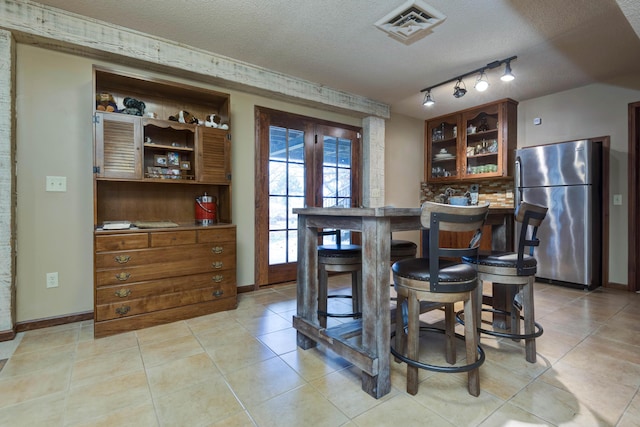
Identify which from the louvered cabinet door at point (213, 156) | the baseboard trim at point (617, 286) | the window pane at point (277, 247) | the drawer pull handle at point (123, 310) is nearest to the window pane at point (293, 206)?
the window pane at point (277, 247)

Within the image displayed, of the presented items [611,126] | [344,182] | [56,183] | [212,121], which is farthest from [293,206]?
[611,126]

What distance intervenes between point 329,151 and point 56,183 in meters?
2.94

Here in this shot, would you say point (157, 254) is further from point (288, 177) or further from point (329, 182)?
point (329, 182)

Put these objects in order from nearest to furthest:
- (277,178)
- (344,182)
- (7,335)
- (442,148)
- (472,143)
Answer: (7,335) → (277,178) → (344,182) → (472,143) → (442,148)

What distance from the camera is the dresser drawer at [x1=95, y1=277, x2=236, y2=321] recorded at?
7.60 feet

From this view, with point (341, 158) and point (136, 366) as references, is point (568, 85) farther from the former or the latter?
point (136, 366)

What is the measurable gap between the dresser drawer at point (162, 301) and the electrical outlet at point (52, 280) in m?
0.61

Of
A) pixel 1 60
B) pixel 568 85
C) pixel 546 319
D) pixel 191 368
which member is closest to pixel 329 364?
pixel 191 368

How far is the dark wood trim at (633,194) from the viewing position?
3482 millimetres

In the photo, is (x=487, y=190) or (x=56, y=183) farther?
(x=487, y=190)

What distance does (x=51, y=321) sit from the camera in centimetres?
250

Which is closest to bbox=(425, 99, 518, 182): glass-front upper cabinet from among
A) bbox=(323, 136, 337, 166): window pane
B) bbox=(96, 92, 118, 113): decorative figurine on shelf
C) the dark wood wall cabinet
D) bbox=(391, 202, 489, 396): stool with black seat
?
bbox=(323, 136, 337, 166): window pane

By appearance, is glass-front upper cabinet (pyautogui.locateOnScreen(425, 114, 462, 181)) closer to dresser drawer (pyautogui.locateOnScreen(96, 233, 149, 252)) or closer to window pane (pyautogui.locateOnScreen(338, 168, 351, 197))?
window pane (pyautogui.locateOnScreen(338, 168, 351, 197))

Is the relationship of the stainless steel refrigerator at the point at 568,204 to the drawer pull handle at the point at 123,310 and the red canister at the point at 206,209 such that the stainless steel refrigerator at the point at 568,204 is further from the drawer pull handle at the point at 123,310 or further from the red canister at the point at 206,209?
the drawer pull handle at the point at 123,310
